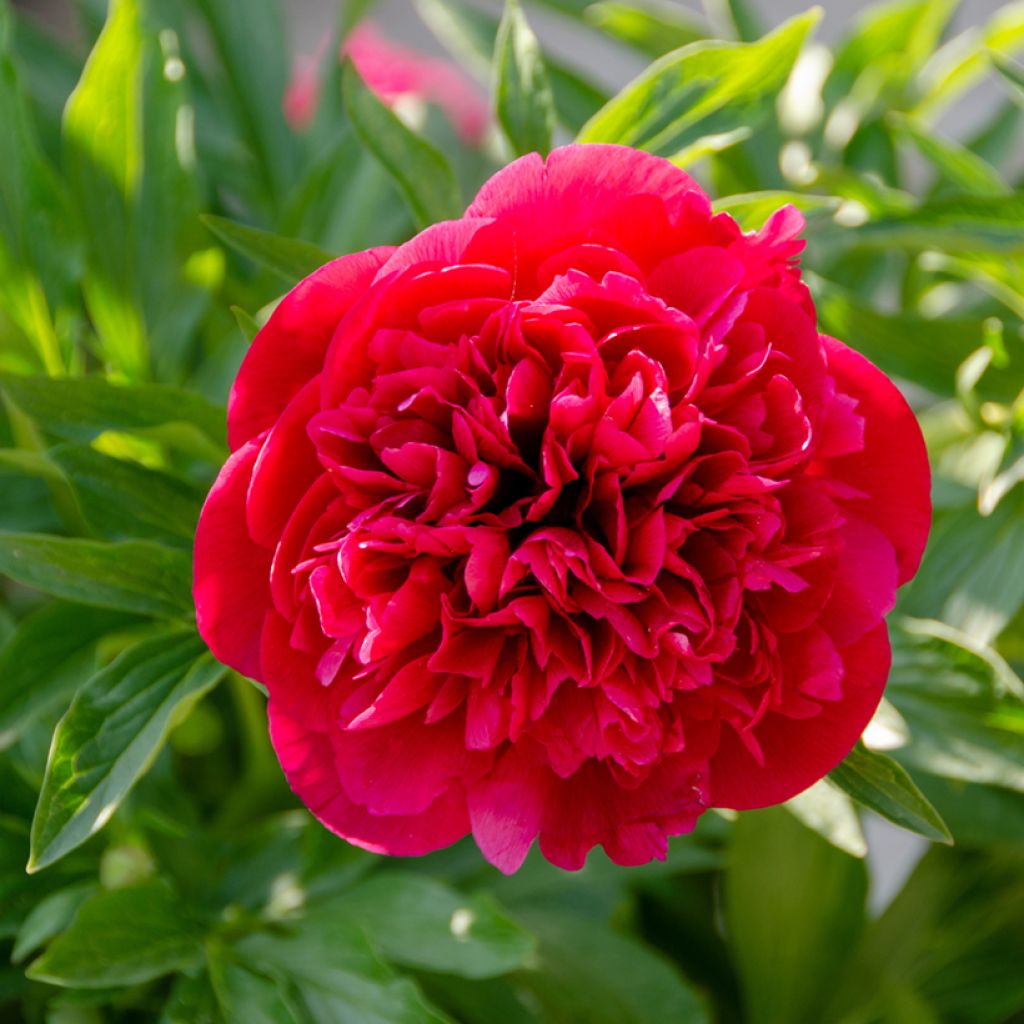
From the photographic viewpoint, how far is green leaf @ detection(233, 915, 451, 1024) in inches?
15.5

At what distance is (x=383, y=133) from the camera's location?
0.39m

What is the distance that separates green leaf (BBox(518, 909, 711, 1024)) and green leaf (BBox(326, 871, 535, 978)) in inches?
4.4

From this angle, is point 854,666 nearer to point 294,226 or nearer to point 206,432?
point 206,432

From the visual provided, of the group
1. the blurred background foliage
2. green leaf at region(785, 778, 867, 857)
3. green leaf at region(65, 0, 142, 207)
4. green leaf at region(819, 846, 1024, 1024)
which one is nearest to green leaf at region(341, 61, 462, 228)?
the blurred background foliage

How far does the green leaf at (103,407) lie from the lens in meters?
0.38

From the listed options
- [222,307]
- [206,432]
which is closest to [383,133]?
[206,432]

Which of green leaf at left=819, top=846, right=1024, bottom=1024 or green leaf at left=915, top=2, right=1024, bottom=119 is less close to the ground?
green leaf at left=915, top=2, right=1024, bottom=119

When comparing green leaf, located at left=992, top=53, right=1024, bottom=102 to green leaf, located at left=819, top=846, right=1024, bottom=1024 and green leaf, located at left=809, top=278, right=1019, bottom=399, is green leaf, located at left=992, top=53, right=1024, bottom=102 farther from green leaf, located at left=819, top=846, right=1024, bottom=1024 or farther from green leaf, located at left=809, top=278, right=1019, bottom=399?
green leaf, located at left=819, top=846, right=1024, bottom=1024

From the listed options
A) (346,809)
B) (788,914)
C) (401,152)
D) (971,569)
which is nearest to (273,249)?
(401,152)

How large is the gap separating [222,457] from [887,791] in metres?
0.23

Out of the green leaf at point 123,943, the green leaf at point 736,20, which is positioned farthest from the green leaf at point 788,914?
the green leaf at point 736,20

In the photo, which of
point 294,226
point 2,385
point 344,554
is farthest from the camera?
point 294,226

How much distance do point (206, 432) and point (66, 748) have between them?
12 centimetres

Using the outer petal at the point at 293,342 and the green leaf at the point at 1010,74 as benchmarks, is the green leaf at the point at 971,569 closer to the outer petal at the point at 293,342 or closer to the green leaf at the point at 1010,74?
the green leaf at the point at 1010,74
